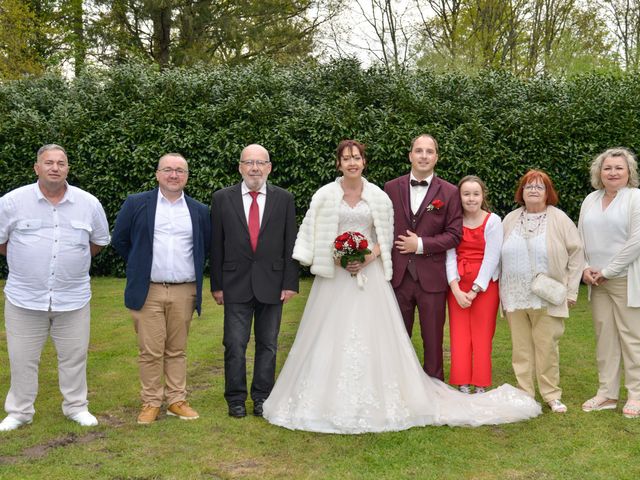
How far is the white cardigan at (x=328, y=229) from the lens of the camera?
17.4 ft

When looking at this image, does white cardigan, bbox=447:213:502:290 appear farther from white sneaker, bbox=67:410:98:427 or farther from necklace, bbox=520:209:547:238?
white sneaker, bbox=67:410:98:427

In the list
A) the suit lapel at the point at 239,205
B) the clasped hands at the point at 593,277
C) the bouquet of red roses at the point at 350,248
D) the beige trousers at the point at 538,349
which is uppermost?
the suit lapel at the point at 239,205

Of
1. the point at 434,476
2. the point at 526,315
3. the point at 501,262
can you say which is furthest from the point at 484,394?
the point at 434,476

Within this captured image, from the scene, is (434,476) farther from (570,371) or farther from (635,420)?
(570,371)

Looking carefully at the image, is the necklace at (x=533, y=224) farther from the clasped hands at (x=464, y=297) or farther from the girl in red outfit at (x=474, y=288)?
the clasped hands at (x=464, y=297)

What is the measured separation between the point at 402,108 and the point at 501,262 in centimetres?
603

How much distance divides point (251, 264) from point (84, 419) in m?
1.73

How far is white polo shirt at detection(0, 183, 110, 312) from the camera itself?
4.95 meters

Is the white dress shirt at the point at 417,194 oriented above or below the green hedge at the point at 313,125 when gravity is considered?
below

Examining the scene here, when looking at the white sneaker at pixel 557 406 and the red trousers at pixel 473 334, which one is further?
the red trousers at pixel 473 334

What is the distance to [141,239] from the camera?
5145 millimetres

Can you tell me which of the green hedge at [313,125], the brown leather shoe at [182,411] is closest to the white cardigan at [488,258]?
the brown leather shoe at [182,411]

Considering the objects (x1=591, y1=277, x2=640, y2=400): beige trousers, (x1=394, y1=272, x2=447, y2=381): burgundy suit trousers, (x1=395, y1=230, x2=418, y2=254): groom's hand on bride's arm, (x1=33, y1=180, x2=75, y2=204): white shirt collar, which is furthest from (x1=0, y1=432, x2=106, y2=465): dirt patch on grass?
(x1=591, y1=277, x2=640, y2=400): beige trousers

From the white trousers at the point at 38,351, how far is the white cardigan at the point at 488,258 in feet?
9.57
